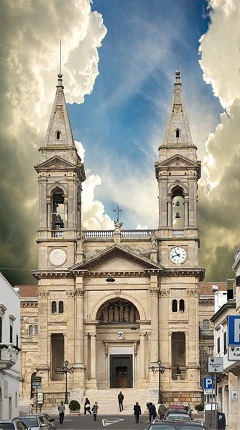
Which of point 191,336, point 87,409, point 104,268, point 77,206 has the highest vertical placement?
point 77,206

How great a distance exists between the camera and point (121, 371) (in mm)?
87250

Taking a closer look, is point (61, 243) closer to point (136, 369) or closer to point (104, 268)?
point (104, 268)

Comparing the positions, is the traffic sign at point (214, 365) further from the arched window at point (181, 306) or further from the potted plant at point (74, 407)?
the arched window at point (181, 306)

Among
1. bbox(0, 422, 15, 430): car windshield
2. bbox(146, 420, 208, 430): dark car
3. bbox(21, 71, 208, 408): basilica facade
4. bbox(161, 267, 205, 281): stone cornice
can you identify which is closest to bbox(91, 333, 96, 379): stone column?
bbox(21, 71, 208, 408): basilica facade

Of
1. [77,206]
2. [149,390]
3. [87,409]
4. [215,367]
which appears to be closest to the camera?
[215,367]

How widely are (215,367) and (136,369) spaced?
51.5 m

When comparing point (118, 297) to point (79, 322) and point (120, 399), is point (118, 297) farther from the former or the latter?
point (120, 399)

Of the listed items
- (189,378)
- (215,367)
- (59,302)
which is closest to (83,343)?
(59,302)

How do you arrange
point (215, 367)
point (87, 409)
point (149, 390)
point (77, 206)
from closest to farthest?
point (215, 367) → point (87, 409) → point (149, 390) → point (77, 206)

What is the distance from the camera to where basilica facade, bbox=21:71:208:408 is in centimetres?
8350

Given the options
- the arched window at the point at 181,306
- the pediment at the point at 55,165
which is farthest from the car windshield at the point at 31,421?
the pediment at the point at 55,165

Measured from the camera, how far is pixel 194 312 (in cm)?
8388

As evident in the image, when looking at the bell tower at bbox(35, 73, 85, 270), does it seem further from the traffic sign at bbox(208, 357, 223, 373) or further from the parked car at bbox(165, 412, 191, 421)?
the traffic sign at bbox(208, 357, 223, 373)

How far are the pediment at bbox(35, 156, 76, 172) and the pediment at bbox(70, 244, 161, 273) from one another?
27.0ft
